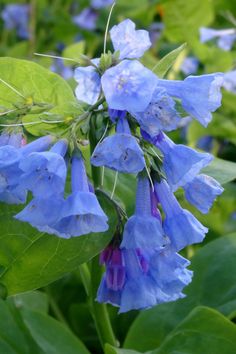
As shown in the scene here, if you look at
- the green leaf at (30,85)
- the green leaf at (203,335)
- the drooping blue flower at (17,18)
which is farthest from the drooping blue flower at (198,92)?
the drooping blue flower at (17,18)

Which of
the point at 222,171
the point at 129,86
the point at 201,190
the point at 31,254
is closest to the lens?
the point at 129,86

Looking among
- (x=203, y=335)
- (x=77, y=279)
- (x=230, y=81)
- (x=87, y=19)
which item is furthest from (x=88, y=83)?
(x=87, y=19)

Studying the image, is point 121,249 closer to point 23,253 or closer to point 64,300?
point 23,253

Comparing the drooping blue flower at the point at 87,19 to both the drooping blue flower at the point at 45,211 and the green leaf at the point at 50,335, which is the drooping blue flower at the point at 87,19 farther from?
the drooping blue flower at the point at 45,211

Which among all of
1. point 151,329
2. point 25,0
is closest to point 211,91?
point 151,329

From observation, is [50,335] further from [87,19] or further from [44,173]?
[87,19]

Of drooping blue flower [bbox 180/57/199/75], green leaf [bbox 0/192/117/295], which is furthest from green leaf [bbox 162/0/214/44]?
green leaf [bbox 0/192/117/295]

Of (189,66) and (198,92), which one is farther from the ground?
(198,92)
